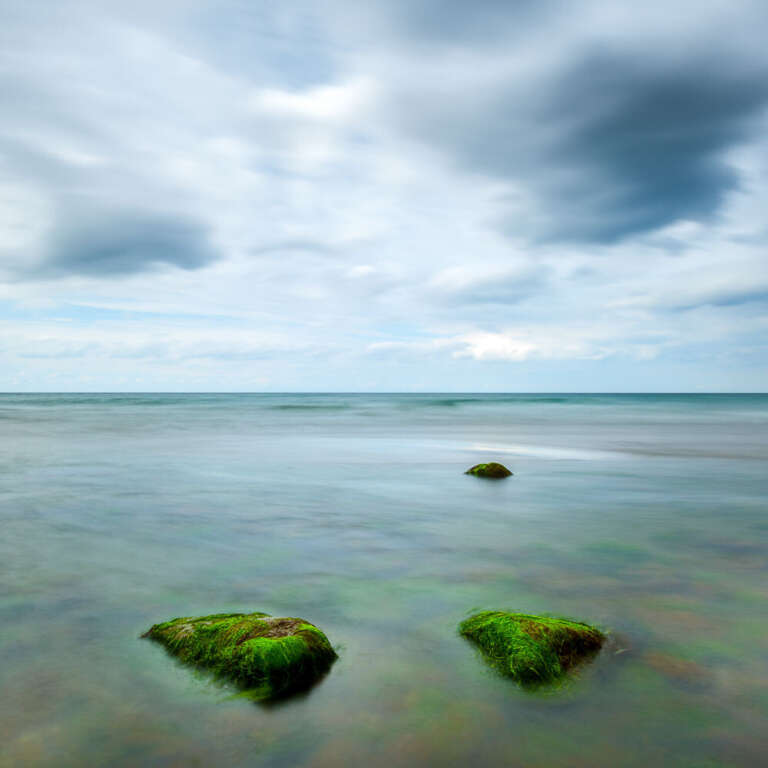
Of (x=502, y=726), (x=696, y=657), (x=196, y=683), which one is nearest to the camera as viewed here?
(x=502, y=726)

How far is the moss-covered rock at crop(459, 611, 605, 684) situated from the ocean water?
6.2 inches

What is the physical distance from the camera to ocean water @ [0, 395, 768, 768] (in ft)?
13.7

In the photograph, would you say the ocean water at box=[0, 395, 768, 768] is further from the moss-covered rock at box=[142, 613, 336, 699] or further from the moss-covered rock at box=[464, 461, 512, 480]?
the moss-covered rock at box=[464, 461, 512, 480]

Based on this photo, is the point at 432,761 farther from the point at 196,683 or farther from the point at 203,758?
the point at 196,683

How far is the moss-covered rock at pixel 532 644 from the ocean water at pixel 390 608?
0.52 feet

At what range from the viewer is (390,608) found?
6648 mm

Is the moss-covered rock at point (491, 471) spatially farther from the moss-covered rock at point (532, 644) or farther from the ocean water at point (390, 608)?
the moss-covered rock at point (532, 644)

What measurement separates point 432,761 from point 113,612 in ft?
13.8

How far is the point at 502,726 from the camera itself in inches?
170

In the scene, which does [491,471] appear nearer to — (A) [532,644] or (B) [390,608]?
(B) [390,608]

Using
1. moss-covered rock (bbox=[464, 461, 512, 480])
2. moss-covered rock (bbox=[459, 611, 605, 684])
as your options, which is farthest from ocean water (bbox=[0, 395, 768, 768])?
moss-covered rock (bbox=[464, 461, 512, 480])

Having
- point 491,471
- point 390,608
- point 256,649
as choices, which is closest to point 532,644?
point 390,608

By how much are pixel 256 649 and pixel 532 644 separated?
2.38 m

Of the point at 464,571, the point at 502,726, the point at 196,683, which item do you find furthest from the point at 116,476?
the point at 502,726
